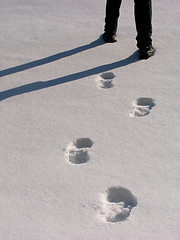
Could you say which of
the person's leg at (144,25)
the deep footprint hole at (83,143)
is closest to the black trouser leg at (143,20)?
the person's leg at (144,25)

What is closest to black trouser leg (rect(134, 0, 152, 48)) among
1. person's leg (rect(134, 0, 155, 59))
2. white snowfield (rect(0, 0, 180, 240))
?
person's leg (rect(134, 0, 155, 59))

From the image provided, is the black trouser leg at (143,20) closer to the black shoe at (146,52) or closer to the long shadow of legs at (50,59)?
the black shoe at (146,52)

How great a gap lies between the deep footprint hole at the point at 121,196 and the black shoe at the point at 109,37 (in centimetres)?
166

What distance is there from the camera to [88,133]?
1.98m

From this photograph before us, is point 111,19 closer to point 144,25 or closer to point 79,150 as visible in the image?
point 144,25

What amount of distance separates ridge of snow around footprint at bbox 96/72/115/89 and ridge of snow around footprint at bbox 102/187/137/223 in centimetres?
98

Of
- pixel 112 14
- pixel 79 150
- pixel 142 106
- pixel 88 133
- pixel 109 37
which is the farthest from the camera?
pixel 109 37

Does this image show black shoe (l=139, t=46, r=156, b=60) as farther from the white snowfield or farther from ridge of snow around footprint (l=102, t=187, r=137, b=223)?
ridge of snow around footprint (l=102, t=187, r=137, b=223)

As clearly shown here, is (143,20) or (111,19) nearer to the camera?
(143,20)

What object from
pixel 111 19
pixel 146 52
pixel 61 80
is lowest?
pixel 61 80

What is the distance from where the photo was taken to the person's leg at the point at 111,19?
→ 8.85 feet

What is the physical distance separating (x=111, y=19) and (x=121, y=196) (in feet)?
5.62

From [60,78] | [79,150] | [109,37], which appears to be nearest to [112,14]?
[109,37]

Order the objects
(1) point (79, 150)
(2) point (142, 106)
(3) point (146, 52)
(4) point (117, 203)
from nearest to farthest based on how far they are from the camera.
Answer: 1. (4) point (117, 203)
2. (1) point (79, 150)
3. (2) point (142, 106)
4. (3) point (146, 52)
